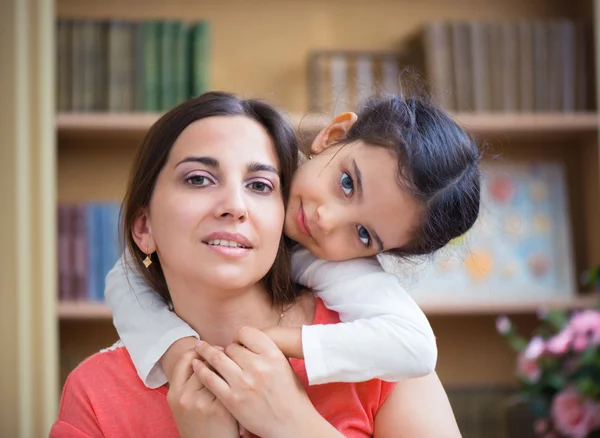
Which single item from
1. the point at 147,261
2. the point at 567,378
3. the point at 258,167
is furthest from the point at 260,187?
the point at 567,378

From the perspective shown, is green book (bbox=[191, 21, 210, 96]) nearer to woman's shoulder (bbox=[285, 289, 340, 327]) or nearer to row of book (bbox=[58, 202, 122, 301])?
row of book (bbox=[58, 202, 122, 301])

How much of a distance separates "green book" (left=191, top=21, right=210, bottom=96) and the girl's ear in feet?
4.81

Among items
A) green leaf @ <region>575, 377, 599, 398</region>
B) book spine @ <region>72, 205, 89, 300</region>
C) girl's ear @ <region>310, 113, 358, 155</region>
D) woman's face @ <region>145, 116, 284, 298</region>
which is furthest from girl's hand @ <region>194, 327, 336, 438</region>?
book spine @ <region>72, 205, 89, 300</region>

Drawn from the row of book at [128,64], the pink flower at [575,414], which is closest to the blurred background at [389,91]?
the row of book at [128,64]

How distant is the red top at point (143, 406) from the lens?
1217 millimetres

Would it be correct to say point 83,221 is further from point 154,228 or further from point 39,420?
point 154,228

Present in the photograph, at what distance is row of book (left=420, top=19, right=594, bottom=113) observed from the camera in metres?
2.80

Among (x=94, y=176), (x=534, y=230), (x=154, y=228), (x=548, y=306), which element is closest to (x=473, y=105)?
(x=534, y=230)

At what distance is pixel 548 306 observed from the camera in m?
2.82

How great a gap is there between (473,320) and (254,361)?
204 cm

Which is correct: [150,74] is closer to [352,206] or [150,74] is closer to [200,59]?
[200,59]

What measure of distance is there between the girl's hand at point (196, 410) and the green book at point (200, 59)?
169 cm

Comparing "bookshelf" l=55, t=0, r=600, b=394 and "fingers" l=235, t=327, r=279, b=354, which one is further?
"bookshelf" l=55, t=0, r=600, b=394

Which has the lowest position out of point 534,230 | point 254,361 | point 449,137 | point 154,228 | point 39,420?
point 39,420
